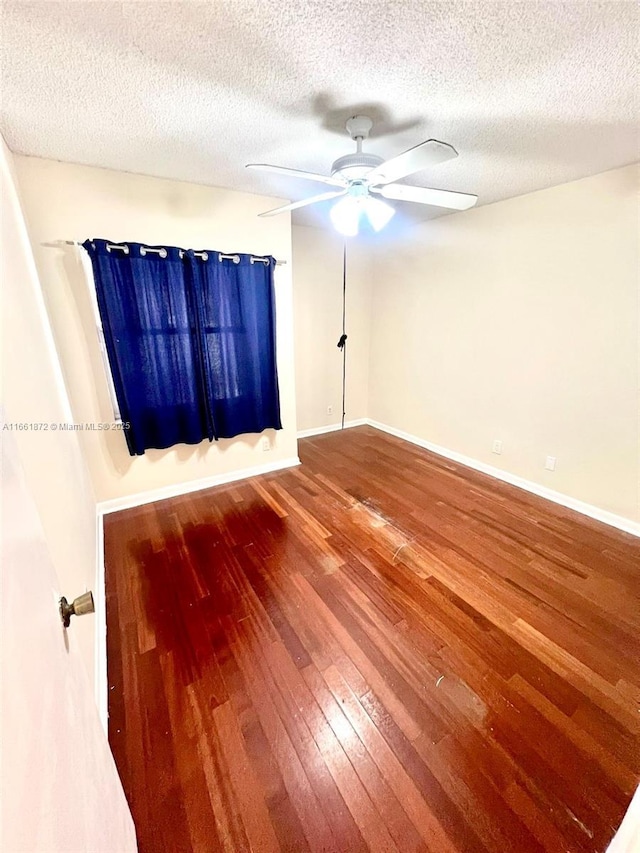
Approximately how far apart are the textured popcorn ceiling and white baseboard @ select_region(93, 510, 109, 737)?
79.1 inches

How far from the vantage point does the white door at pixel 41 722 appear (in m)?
0.41

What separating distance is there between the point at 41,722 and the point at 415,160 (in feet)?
6.26

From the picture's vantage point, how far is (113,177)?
7.41ft

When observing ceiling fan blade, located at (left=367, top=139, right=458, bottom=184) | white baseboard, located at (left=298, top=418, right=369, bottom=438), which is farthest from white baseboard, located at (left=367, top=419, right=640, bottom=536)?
ceiling fan blade, located at (left=367, top=139, right=458, bottom=184)

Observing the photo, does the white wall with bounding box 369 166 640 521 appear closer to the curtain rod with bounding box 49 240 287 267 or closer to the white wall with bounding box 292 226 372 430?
the white wall with bounding box 292 226 372 430

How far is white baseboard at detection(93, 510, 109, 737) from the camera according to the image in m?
1.35

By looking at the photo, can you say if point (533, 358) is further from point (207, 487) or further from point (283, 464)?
point (207, 487)

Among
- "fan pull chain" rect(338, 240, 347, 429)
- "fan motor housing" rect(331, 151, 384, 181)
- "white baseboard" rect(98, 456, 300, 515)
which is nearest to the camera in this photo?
"fan motor housing" rect(331, 151, 384, 181)

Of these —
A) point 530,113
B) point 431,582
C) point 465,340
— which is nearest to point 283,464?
point 431,582

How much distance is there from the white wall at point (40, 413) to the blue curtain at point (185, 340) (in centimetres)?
44

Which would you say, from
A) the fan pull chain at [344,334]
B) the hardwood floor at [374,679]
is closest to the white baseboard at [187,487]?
the hardwood floor at [374,679]

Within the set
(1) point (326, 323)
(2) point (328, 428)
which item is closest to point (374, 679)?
(2) point (328, 428)

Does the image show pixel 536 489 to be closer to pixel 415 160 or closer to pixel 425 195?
pixel 425 195

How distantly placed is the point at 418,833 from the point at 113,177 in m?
3.49
